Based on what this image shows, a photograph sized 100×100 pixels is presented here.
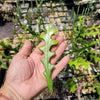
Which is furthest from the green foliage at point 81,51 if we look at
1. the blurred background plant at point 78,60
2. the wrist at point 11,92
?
the wrist at point 11,92

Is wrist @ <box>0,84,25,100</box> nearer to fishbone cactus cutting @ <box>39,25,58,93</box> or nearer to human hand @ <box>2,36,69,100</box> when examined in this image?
human hand @ <box>2,36,69,100</box>

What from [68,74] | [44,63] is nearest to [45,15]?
[68,74]

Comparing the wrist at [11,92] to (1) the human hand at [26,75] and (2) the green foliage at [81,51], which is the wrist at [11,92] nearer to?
(1) the human hand at [26,75]

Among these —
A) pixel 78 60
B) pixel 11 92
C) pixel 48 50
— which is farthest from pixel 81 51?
pixel 11 92

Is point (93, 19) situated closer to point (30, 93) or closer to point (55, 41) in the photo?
point (55, 41)

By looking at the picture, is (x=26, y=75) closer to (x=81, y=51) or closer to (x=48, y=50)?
(x=48, y=50)

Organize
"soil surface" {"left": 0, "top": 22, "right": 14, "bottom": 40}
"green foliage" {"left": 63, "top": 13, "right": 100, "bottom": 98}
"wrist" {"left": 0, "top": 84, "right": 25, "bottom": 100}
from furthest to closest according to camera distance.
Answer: "soil surface" {"left": 0, "top": 22, "right": 14, "bottom": 40}, "green foliage" {"left": 63, "top": 13, "right": 100, "bottom": 98}, "wrist" {"left": 0, "top": 84, "right": 25, "bottom": 100}

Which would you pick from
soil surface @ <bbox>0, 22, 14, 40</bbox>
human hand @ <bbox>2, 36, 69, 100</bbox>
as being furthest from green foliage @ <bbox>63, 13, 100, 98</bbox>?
soil surface @ <bbox>0, 22, 14, 40</bbox>
